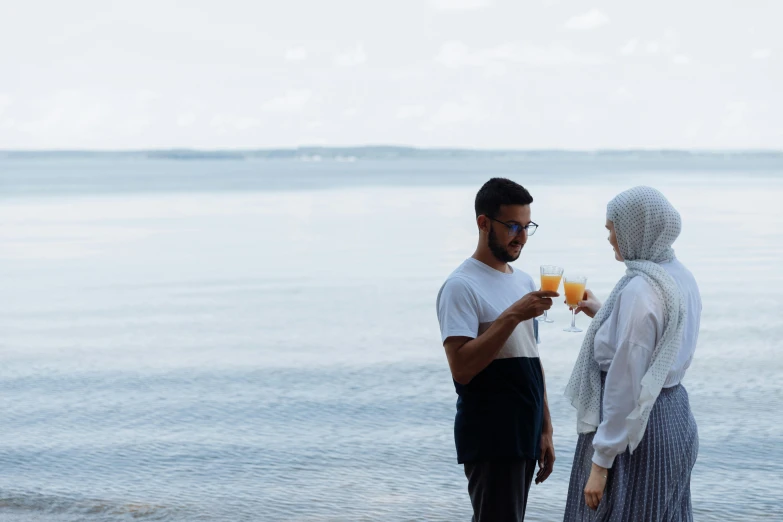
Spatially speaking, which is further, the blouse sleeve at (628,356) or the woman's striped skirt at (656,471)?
the woman's striped skirt at (656,471)

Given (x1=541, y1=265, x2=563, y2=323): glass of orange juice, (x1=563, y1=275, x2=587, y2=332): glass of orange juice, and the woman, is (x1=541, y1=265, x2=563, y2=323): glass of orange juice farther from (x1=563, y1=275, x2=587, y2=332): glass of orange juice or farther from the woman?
the woman

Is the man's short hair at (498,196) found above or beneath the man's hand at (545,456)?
above

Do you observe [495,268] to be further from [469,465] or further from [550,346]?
[550,346]

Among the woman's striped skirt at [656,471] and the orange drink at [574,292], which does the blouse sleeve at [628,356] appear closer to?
the woman's striped skirt at [656,471]

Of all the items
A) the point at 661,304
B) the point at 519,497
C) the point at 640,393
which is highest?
the point at 661,304

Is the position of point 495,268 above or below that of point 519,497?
above

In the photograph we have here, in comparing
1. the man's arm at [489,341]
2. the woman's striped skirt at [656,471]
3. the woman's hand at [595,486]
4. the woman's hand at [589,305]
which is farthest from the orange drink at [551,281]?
the woman's hand at [595,486]

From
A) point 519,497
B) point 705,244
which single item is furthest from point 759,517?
point 705,244

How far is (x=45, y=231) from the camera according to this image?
29.2 meters

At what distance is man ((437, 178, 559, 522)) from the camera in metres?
3.63

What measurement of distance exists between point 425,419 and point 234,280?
9.40 m

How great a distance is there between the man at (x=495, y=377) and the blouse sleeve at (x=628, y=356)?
46 centimetres

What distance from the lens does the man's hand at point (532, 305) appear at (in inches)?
131

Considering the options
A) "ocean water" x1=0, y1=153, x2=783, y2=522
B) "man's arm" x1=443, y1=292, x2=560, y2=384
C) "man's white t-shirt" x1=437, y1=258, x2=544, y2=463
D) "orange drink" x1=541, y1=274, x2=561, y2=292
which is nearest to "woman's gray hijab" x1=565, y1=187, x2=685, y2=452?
"man's arm" x1=443, y1=292, x2=560, y2=384
